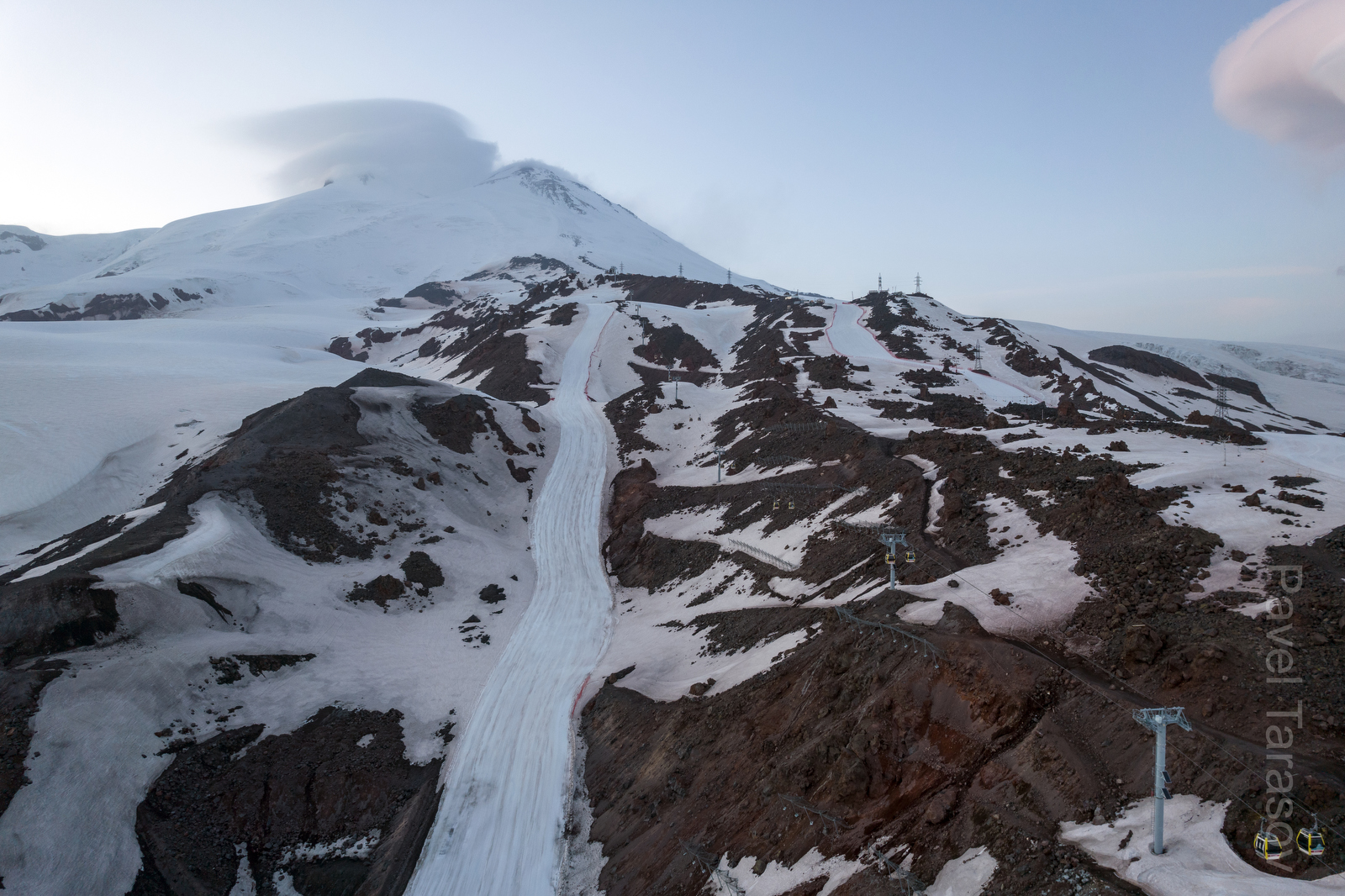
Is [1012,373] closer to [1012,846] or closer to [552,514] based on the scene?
[552,514]

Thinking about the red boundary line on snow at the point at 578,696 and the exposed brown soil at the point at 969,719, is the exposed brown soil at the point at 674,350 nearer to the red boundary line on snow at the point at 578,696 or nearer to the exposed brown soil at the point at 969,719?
the red boundary line on snow at the point at 578,696

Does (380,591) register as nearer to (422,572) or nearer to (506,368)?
(422,572)

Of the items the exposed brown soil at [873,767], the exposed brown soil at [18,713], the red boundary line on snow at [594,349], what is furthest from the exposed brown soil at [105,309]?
the exposed brown soil at [873,767]

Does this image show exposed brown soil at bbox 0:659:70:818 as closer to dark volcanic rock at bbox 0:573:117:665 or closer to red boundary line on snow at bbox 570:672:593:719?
dark volcanic rock at bbox 0:573:117:665

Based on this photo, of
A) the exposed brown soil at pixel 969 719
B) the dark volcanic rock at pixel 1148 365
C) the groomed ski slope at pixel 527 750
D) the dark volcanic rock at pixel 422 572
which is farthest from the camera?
the dark volcanic rock at pixel 1148 365

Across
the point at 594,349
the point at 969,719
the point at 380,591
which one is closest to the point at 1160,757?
the point at 969,719
